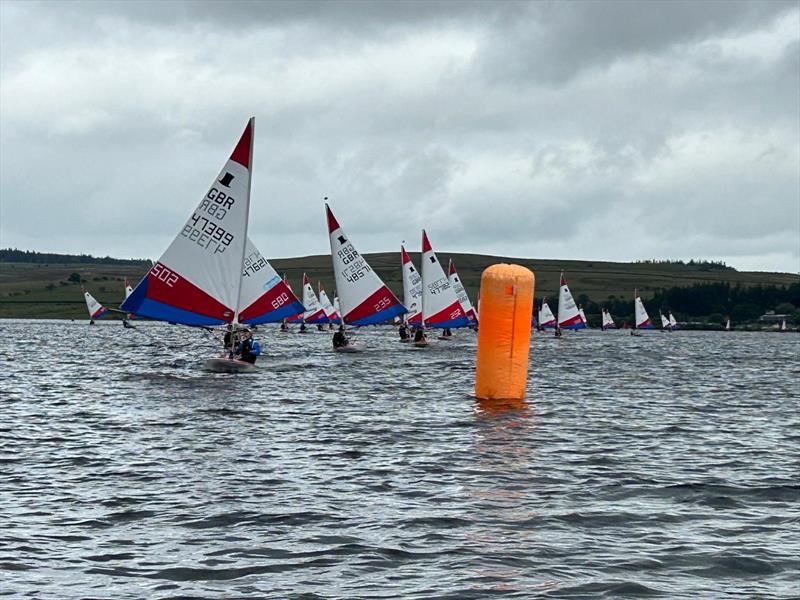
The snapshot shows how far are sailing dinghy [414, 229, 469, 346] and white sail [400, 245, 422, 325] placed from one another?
2838mm

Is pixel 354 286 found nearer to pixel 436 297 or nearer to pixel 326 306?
pixel 436 297

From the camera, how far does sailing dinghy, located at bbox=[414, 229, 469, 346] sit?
256 feet

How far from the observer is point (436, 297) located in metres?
79.0

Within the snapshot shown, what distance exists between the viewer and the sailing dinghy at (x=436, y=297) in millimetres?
78062

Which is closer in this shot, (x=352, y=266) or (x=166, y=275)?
(x=166, y=275)

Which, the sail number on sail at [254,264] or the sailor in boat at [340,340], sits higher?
the sail number on sail at [254,264]

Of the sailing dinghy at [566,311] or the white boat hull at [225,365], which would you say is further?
the sailing dinghy at [566,311]

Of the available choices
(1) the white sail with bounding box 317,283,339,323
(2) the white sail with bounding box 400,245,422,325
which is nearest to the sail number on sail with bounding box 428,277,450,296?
(2) the white sail with bounding box 400,245,422,325

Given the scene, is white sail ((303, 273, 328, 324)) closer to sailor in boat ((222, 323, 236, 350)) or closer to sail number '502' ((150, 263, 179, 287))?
sailor in boat ((222, 323, 236, 350))

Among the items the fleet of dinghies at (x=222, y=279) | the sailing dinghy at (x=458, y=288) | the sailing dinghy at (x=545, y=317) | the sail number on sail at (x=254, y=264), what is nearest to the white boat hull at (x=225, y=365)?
the fleet of dinghies at (x=222, y=279)

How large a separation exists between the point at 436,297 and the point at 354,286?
13289mm

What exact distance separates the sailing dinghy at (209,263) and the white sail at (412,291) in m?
36.6

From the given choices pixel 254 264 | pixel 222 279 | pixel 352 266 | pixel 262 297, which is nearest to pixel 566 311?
pixel 352 266

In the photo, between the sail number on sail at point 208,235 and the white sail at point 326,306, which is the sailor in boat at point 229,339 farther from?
the white sail at point 326,306
